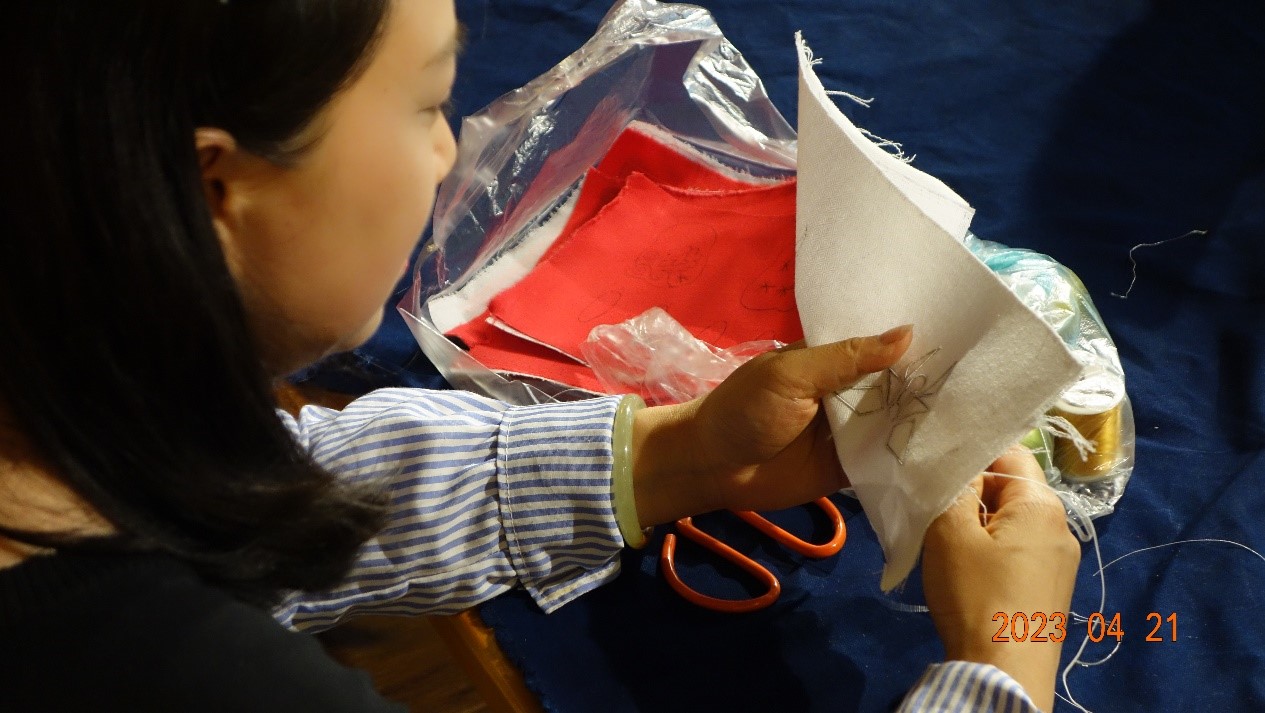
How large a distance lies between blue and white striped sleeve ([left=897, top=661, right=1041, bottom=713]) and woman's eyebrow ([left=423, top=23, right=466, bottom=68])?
1.17ft

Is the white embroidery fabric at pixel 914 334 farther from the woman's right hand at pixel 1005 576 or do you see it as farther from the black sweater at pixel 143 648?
the black sweater at pixel 143 648

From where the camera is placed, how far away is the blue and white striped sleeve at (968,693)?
0.45 meters

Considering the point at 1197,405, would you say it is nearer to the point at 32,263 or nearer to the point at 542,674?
the point at 542,674

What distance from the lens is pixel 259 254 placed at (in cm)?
41

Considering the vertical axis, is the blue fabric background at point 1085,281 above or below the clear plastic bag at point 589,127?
below

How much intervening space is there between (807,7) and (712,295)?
470 mm

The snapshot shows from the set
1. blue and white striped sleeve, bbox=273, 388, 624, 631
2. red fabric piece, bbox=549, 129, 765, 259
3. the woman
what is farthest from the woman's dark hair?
red fabric piece, bbox=549, 129, 765, 259

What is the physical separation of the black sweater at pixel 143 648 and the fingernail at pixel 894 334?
0.88 ft

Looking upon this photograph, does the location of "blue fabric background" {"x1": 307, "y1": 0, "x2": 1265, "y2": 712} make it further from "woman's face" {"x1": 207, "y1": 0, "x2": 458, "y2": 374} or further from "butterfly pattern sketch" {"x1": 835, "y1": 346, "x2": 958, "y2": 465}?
"woman's face" {"x1": 207, "y1": 0, "x2": 458, "y2": 374}

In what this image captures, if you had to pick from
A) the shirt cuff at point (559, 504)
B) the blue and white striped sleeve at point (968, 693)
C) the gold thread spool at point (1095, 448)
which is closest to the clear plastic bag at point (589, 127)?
the shirt cuff at point (559, 504)

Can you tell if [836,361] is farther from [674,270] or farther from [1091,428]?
[674,270]

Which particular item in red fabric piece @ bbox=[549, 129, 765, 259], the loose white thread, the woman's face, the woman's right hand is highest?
the woman's face

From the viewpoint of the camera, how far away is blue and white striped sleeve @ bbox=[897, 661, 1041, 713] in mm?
454

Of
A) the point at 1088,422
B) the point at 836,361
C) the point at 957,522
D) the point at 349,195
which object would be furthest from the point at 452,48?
the point at 1088,422
